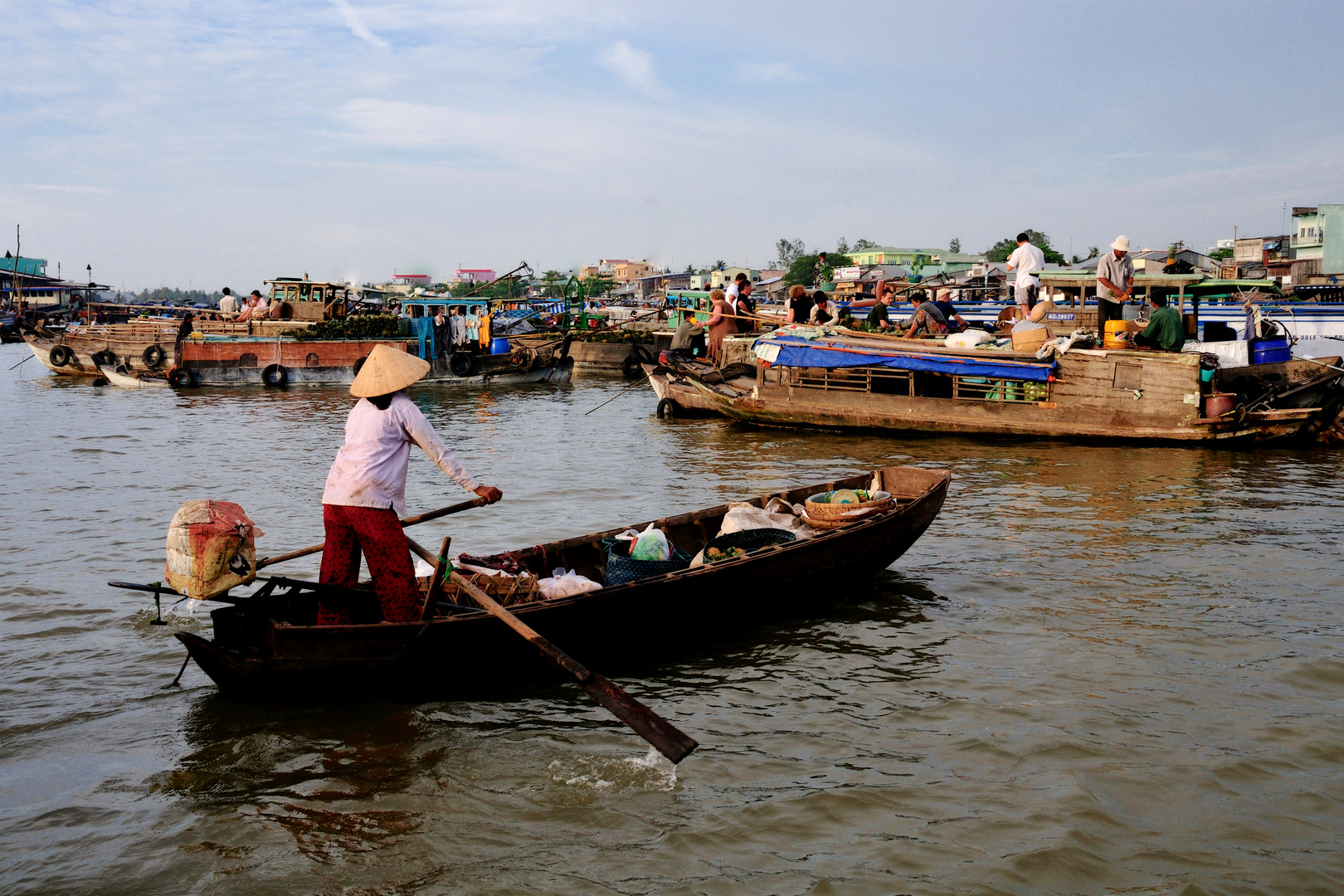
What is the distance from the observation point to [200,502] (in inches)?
183

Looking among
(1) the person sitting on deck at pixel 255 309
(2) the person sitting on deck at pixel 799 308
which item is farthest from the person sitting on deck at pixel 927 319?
(1) the person sitting on deck at pixel 255 309

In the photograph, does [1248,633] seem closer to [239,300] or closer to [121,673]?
[121,673]

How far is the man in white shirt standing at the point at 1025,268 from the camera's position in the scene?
1410 centimetres

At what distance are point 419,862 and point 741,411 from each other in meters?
11.9

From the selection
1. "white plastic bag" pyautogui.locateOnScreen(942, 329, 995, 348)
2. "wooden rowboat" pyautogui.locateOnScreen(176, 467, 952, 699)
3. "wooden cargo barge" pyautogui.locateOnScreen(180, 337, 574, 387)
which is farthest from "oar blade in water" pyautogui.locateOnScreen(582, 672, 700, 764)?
"wooden cargo barge" pyautogui.locateOnScreen(180, 337, 574, 387)

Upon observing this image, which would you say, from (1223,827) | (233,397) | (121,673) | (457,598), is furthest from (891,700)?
(233,397)

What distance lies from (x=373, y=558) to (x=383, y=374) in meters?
0.94

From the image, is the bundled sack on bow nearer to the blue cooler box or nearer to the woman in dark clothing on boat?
the blue cooler box

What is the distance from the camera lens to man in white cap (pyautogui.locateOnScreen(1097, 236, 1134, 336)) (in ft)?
41.2

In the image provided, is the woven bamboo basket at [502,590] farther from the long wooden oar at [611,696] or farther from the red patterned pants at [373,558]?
the long wooden oar at [611,696]

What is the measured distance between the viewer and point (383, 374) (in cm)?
482

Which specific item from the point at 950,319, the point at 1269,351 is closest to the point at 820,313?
the point at 950,319

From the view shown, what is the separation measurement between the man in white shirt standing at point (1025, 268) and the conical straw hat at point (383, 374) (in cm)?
1121

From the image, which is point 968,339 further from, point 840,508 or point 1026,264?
point 840,508
